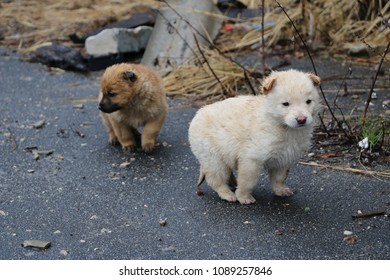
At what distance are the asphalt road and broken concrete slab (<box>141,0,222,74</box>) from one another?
204 centimetres

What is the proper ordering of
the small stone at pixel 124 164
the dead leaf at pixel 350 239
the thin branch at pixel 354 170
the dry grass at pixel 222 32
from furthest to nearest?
the dry grass at pixel 222 32
the small stone at pixel 124 164
the thin branch at pixel 354 170
the dead leaf at pixel 350 239

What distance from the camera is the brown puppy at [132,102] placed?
6457 millimetres

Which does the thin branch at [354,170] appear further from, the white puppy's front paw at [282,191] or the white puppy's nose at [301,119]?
the white puppy's nose at [301,119]

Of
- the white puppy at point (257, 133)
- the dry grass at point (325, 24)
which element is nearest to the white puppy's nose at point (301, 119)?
the white puppy at point (257, 133)

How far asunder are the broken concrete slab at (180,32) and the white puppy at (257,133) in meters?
3.75

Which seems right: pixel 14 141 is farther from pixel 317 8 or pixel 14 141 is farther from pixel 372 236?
pixel 317 8

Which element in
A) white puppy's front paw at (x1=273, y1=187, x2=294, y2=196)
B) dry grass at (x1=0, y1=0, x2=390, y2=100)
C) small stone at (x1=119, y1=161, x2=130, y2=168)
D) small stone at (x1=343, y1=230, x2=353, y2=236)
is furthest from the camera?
dry grass at (x1=0, y1=0, x2=390, y2=100)

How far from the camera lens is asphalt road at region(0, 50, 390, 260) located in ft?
15.1

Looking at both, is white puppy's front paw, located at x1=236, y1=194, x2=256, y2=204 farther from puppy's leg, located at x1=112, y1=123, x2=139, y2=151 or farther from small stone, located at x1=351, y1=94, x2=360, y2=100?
small stone, located at x1=351, y1=94, x2=360, y2=100

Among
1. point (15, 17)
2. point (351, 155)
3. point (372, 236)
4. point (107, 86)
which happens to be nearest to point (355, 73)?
point (351, 155)

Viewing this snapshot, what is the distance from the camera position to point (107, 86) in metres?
6.45

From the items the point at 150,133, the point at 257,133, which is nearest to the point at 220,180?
the point at 257,133

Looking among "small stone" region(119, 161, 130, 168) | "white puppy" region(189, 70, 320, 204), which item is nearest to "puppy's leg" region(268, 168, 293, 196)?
"white puppy" region(189, 70, 320, 204)

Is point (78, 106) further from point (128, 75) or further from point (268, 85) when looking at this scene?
point (268, 85)
